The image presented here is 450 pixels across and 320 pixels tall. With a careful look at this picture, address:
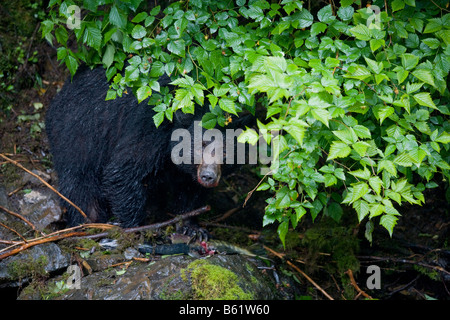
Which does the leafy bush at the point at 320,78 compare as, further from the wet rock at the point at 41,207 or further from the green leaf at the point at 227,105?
the wet rock at the point at 41,207

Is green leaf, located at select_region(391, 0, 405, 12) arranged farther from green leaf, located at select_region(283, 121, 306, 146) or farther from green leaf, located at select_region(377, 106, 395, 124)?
green leaf, located at select_region(283, 121, 306, 146)

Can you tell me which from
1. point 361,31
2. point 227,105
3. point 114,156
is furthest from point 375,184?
point 114,156

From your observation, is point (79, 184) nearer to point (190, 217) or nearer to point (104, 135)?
point (104, 135)

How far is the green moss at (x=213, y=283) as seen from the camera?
3.43m

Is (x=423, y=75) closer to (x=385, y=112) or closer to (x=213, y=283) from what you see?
(x=385, y=112)

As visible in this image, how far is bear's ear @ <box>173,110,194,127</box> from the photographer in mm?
4305

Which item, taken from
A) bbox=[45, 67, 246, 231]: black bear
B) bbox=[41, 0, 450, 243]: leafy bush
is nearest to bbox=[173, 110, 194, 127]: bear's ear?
bbox=[45, 67, 246, 231]: black bear

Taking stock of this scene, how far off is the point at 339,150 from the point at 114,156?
9.44 feet

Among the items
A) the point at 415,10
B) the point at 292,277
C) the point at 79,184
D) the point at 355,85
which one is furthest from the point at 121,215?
the point at 415,10

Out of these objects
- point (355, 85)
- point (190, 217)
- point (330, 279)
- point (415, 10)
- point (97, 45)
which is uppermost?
point (415, 10)

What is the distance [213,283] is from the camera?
137 inches

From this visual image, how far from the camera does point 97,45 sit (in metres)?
3.45

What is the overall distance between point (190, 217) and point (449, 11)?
3.37 meters

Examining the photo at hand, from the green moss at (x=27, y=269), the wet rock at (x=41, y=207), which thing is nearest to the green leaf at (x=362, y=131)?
the green moss at (x=27, y=269)
